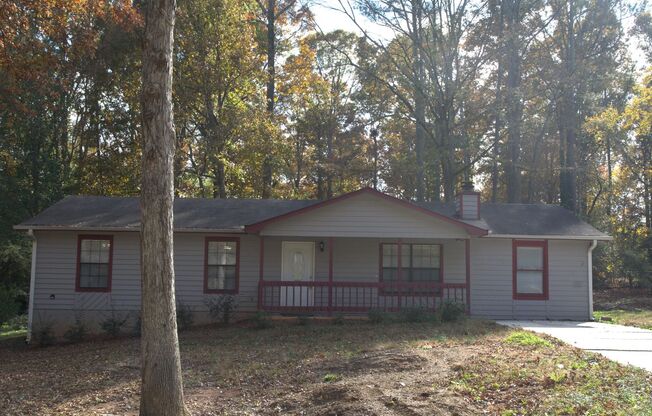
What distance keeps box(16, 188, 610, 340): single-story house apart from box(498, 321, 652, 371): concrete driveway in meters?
1.52

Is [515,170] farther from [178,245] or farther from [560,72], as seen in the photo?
[178,245]

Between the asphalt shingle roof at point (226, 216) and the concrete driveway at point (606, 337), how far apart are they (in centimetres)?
259

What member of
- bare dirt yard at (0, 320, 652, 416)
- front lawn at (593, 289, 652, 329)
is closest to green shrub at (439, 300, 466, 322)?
bare dirt yard at (0, 320, 652, 416)

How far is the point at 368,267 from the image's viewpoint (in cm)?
1659

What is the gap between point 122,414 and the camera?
286 inches

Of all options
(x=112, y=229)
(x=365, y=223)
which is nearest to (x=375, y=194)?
(x=365, y=223)

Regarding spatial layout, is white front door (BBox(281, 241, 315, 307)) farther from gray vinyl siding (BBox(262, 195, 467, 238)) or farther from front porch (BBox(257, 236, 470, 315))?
gray vinyl siding (BBox(262, 195, 467, 238))

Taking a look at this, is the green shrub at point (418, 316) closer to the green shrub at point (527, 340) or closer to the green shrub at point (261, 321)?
the green shrub at point (527, 340)

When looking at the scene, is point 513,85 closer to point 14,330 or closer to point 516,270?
point 516,270

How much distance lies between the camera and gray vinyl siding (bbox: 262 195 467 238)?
1528 centimetres

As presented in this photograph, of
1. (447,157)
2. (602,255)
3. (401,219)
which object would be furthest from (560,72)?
(401,219)

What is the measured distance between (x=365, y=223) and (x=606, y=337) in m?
6.13

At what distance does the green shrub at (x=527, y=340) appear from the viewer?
407 inches

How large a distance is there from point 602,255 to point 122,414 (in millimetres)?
25650
